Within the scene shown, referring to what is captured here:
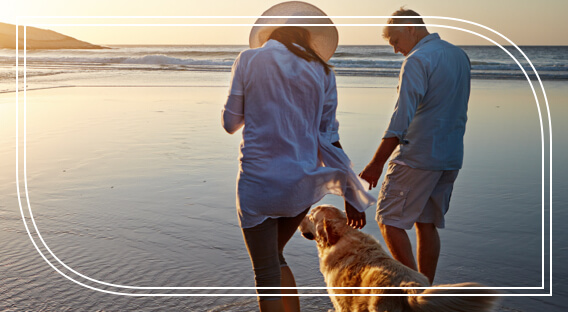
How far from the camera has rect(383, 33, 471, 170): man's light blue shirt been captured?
3.22 metres

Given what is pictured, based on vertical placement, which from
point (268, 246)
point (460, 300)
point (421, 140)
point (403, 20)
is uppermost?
→ point (403, 20)

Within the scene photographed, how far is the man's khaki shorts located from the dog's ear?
1.79 feet

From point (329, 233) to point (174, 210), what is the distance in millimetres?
2509

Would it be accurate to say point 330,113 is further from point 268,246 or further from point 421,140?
point 421,140

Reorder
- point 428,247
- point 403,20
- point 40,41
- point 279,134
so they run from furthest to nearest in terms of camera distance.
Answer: point 40,41, point 428,247, point 403,20, point 279,134

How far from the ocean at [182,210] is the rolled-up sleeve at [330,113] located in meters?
1.39

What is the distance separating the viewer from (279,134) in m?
2.38

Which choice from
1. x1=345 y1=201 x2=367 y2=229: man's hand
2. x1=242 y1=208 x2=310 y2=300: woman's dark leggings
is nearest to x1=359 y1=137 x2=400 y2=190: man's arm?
x1=345 y1=201 x2=367 y2=229: man's hand

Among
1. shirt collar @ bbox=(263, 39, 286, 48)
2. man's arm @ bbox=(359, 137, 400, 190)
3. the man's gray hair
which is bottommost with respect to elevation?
man's arm @ bbox=(359, 137, 400, 190)

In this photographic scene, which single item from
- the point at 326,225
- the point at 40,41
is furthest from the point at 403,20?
the point at 40,41

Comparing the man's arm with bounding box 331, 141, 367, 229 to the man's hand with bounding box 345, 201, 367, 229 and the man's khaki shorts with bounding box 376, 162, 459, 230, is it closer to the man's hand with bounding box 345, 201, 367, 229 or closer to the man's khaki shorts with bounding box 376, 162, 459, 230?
the man's hand with bounding box 345, 201, 367, 229

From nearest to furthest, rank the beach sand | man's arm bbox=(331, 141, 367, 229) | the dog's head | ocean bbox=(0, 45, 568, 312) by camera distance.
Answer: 1. man's arm bbox=(331, 141, 367, 229)
2. the dog's head
3. ocean bbox=(0, 45, 568, 312)
4. the beach sand

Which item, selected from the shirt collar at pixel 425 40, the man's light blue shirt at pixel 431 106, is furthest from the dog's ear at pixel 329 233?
the shirt collar at pixel 425 40

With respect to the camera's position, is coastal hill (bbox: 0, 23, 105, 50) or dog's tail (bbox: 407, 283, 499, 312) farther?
coastal hill (bbox: 0, 23, 105, 50)
